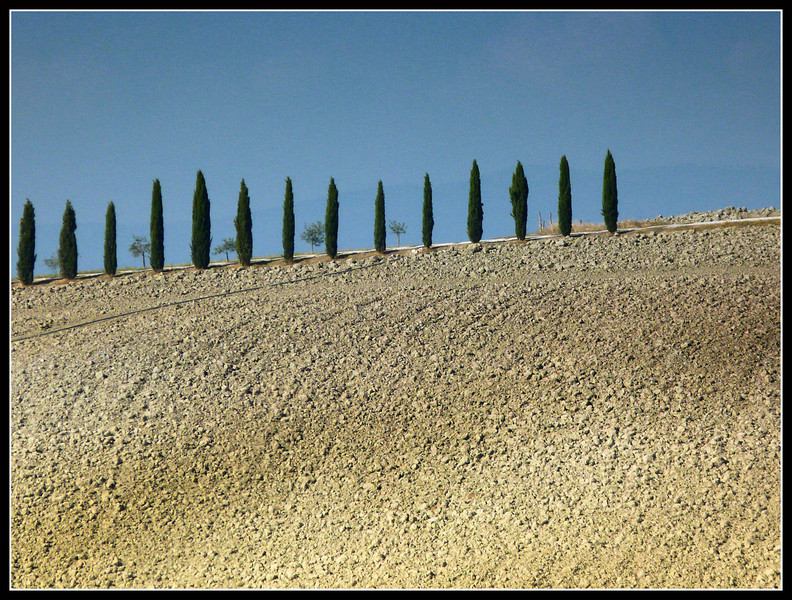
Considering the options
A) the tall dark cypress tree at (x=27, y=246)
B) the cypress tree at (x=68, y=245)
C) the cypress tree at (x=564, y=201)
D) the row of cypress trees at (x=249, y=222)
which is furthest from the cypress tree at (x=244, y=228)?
the cypress tree at (x=564, y=201)

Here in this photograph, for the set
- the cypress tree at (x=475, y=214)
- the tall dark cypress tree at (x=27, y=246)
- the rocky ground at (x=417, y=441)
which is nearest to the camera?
the rocky ground at (x=417, y=441)

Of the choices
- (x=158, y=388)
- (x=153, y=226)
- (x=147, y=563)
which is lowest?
(x=147, y=563)

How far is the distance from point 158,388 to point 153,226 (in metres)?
18.4

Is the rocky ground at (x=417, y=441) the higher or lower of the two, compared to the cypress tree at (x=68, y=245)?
lower

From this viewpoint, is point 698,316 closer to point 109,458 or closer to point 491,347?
point 491,347

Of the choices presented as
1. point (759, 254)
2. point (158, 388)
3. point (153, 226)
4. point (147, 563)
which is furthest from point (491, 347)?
point (153, 226)

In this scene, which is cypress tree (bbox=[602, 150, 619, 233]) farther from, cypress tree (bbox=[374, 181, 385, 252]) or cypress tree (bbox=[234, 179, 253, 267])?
cypress tree (bbox=[234, 179, 253, 267])

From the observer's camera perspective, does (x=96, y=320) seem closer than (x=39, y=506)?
No

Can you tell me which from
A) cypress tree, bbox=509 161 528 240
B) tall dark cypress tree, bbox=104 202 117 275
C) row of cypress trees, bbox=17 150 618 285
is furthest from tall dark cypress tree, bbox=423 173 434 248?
tall dark cypress tree, bbox=104 202 117 275

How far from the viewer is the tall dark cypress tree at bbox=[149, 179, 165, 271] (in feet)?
98.8

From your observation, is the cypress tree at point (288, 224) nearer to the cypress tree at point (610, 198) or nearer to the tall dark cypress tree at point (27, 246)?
the tall dark cypress tree at point (27, 246)

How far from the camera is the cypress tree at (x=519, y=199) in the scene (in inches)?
1164

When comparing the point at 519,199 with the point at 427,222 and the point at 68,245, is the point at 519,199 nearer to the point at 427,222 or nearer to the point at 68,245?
the point at 427,222

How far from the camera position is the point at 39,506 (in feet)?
33.3
